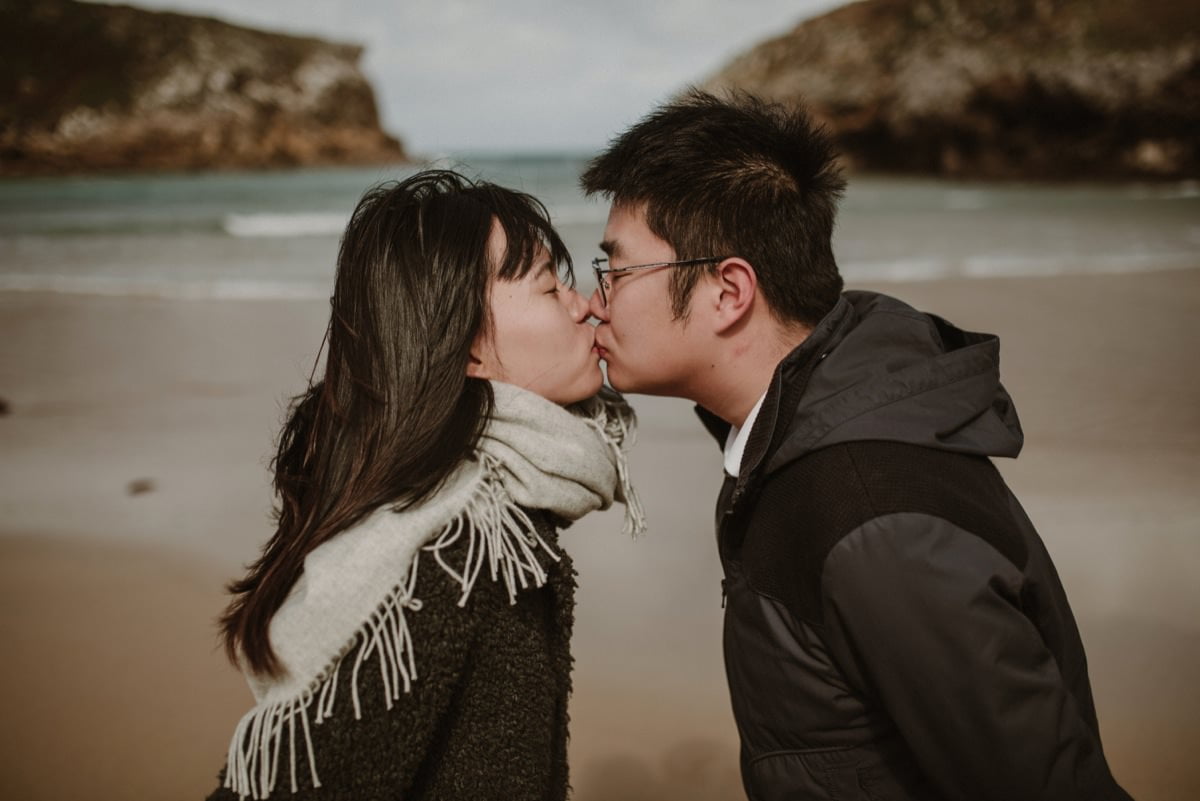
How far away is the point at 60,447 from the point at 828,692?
572cm

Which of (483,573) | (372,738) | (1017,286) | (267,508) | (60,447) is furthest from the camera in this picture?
(1017,286)

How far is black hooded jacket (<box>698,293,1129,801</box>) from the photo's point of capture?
4.64ft

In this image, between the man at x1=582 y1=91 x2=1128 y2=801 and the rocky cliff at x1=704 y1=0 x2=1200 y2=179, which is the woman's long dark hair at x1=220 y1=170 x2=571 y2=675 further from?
the rocky cliff at x1=704 y1=0 x2=1200 y2=179

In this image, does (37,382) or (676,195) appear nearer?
(676,195)

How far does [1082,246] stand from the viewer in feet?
48.0

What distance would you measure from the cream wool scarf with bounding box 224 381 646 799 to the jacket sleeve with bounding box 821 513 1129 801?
0.60 metres

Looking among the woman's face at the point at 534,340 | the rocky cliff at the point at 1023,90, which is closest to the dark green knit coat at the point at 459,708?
the woman's face at the point at 534,340

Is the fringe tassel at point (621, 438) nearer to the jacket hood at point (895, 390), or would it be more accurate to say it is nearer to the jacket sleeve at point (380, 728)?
the jacket hood at point (895, 390)

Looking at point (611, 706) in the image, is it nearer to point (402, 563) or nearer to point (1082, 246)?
point (402, 563)

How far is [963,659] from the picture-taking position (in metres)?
1.40

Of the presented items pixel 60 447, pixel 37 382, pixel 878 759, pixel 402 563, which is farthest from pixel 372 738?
pixel 37 382

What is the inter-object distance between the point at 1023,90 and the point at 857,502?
3697 centimetres

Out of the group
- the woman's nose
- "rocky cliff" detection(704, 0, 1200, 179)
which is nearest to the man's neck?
the woman's nose

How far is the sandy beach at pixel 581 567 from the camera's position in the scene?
3049mm
